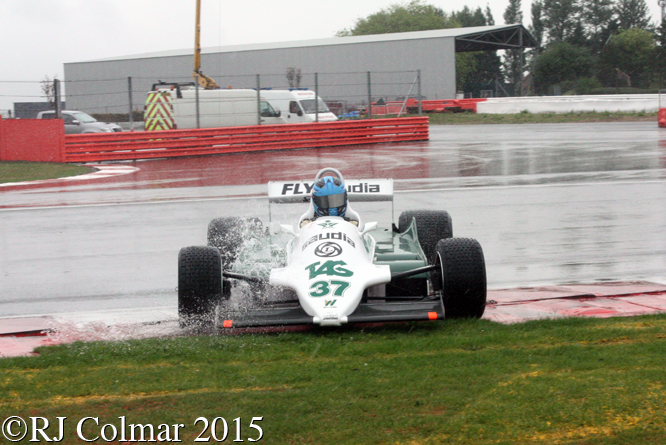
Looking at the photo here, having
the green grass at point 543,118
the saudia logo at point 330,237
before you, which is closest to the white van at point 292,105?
the green grass at point 543,118

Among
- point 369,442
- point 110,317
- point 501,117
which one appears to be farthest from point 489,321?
point 501,117

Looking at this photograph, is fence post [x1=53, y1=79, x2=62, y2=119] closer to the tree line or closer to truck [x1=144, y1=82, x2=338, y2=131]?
truck [x1=144, y1=82, x2=338, y2=131]

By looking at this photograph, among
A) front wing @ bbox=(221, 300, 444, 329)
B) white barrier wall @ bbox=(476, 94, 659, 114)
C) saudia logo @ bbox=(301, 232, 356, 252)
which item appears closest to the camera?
front wing @ bbox=(221, 300, 444, 329)

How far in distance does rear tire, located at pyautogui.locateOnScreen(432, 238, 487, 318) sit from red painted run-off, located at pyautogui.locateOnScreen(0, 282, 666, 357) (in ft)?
1.35

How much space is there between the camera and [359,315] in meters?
6.07

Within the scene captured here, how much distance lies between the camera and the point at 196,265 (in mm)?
6438

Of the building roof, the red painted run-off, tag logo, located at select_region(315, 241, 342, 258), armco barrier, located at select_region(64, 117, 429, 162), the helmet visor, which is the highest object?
the building roof

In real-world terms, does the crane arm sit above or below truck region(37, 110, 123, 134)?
above

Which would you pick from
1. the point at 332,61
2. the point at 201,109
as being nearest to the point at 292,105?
the point at 201,109

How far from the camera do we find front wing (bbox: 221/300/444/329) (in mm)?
5980

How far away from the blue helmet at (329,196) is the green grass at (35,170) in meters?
14.3

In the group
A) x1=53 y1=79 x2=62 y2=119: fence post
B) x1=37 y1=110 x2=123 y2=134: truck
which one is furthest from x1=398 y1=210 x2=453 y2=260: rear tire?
x1=37 y1=110 x2=123 y2=134: truck

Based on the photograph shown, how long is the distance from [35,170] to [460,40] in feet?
152

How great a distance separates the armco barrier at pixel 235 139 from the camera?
24.5 m
